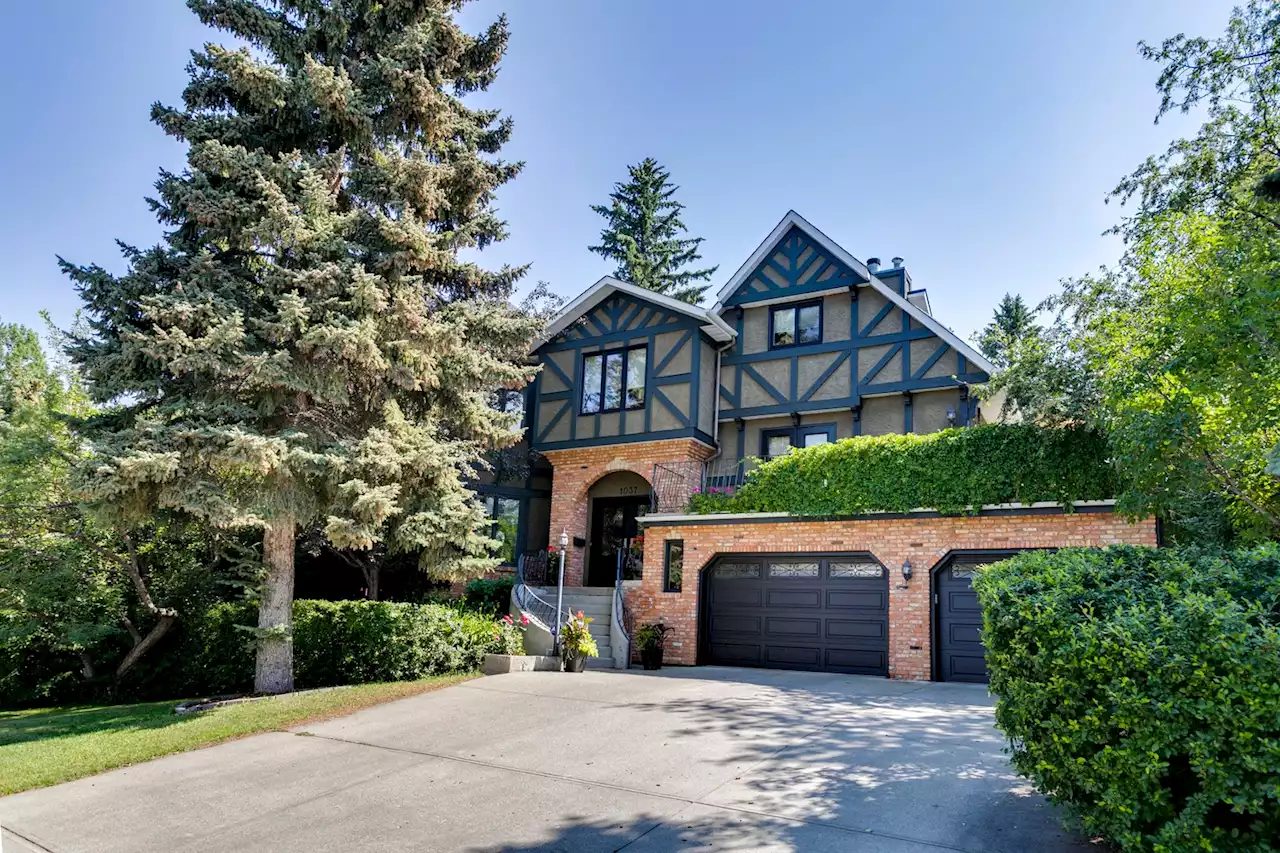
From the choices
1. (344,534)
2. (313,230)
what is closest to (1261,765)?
(344,534)

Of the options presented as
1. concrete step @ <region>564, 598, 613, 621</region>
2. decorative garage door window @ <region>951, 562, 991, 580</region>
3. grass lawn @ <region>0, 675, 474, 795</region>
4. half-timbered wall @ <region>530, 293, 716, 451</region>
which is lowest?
grass lawn @ <region>0, 675, 474, 795</region>

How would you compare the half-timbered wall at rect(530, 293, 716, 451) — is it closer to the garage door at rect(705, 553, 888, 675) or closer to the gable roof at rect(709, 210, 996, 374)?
the gable roof at rect(709, 210, 996, 374)

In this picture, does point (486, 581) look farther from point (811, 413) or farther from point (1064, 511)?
point (1064, 511)

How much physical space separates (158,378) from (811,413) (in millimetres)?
12381

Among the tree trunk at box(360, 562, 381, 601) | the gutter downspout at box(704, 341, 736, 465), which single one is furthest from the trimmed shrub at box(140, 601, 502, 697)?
the gutter downspout at box(704, 341, 736, 465)

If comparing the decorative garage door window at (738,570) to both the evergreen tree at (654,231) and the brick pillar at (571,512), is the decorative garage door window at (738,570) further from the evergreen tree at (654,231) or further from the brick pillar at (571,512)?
the evergreen tree at (654,231)

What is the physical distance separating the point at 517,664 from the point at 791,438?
8359mm

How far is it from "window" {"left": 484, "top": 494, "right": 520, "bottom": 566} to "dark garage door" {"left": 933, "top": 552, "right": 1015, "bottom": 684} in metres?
10.5

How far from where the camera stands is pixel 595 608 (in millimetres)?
15609

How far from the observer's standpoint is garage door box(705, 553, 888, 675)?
520 inches

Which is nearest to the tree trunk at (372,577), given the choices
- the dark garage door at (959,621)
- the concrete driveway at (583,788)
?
the concrete driveway at (583,788)

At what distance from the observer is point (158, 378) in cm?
1015

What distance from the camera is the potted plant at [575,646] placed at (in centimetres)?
1269

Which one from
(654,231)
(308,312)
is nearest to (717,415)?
(308,312)
